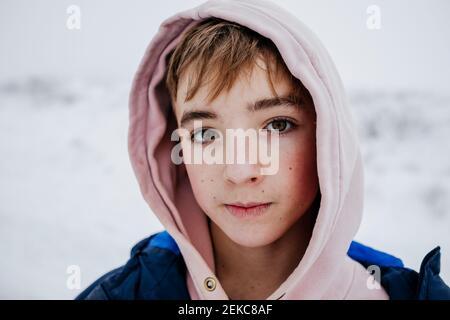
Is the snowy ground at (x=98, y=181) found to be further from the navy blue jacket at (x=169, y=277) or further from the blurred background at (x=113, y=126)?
the navy blue jacket at (x=169, y=277)

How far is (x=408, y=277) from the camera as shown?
1010mm

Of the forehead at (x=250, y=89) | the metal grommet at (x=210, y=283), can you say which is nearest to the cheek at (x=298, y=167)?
the forehead at (x=250, y=89)

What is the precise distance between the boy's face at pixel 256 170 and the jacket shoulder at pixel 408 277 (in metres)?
0.27

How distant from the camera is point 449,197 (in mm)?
1473

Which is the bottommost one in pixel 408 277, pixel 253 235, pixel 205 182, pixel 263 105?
pixel 408 277

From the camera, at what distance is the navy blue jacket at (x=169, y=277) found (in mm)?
950

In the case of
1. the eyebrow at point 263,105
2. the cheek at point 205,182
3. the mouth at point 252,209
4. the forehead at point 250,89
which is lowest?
the mouth at point 252,209

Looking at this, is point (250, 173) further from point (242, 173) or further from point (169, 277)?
point (169, 277)

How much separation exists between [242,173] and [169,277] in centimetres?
36

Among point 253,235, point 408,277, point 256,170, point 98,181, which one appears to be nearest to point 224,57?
point 256,170

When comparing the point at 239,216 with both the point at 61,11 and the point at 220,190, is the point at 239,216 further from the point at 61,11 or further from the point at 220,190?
the point at 61,11

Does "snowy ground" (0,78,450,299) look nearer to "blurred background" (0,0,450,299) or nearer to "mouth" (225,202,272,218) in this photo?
"blurred background" (0,0,450,299)

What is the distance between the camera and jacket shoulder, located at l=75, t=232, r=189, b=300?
3.34ft
